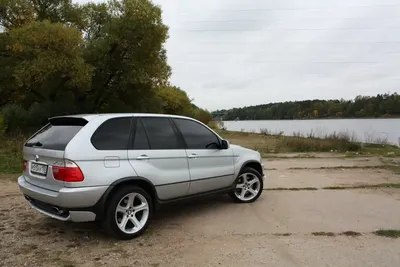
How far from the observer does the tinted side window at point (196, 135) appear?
575 cm

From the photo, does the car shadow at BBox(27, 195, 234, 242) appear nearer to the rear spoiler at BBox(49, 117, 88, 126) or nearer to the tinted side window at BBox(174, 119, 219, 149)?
the tinted side window at BBox(174, 119, 219, 149)

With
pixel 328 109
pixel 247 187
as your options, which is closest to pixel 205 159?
pixel 247 187

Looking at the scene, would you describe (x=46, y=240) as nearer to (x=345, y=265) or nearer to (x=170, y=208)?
(x=170, y=208)

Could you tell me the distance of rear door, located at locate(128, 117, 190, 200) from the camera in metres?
4.93

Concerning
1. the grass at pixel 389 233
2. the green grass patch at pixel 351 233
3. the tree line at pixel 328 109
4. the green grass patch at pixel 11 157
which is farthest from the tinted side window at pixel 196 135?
the tree line at pixel 328 109

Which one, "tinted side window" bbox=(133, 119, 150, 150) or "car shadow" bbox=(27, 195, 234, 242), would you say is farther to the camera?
"tinted side window" bbox=(133, 119, 150, 150)

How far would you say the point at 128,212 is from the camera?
4.80 meters

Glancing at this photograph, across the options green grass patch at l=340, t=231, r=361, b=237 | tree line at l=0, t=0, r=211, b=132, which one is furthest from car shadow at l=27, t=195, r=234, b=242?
tree line at l=0, t=0, r=211, b=132

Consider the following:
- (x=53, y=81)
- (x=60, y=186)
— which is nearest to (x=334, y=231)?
(x=60, y=186)

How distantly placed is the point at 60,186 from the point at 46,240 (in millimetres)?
893

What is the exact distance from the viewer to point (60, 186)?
441 cm

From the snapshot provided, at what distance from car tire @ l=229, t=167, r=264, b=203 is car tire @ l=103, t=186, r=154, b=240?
2.12 m

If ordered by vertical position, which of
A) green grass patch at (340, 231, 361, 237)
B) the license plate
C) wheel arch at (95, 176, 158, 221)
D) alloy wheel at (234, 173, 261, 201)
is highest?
the license plate

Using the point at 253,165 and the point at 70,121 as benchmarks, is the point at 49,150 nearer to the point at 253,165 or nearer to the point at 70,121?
the point at 70,121
